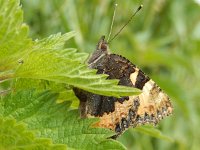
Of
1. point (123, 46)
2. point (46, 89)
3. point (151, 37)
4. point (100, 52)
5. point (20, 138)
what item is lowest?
point (20, 138)

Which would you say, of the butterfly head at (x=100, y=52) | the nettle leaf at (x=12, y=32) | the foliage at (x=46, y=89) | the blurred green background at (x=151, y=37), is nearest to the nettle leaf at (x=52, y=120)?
the foliage at (x=46, y=89)

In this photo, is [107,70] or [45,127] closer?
[45,127]

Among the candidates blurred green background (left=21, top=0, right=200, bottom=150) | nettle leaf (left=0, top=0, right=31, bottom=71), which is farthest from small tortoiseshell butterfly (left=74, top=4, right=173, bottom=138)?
blurred green background (left=21, top=0, right=200, bottom=150)

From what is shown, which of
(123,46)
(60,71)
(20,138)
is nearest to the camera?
(20,138)

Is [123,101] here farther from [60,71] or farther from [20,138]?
[20,138]

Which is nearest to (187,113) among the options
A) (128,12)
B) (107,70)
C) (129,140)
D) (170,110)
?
(129,140)

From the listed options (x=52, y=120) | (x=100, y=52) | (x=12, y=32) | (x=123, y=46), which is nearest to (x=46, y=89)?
(x=52, y=120)

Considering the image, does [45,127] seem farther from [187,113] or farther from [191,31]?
[191,31]
